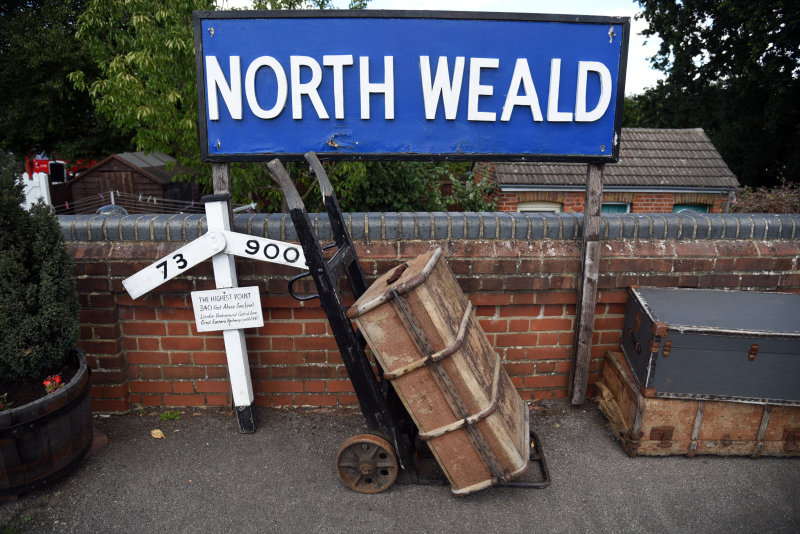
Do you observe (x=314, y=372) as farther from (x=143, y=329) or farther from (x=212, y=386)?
(x=143, y=329)

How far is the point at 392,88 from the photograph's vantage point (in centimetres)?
323

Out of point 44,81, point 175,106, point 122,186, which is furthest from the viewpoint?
point 44,81

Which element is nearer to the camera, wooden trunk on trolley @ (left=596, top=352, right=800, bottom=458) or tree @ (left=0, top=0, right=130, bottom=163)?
wooden trunk on trolley @ (left=596, top=352, right=800, bottom=458)

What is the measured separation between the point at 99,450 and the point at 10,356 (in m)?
0.85

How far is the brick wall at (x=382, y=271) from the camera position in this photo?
3.43 metres

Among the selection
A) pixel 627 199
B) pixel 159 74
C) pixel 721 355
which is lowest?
pixel 627 199

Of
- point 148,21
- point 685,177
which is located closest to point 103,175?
point 148,21

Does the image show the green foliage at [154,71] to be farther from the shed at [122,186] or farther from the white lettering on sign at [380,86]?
the white lettering on sign at [380,86]

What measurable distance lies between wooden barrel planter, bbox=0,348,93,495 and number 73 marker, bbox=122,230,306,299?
0.71m

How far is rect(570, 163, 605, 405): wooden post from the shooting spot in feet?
11.2

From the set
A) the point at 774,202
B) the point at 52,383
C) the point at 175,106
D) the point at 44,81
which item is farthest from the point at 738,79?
the point at 44,81

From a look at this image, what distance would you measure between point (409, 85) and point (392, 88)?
0.12 m

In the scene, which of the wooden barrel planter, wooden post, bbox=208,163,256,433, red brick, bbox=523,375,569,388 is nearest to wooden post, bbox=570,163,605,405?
red brick, bbox=523,375,569,388

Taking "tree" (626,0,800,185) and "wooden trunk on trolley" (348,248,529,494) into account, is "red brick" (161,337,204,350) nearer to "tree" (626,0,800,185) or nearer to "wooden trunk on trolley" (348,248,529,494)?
"wooden trunk on trolley" (348,248,529,494)
